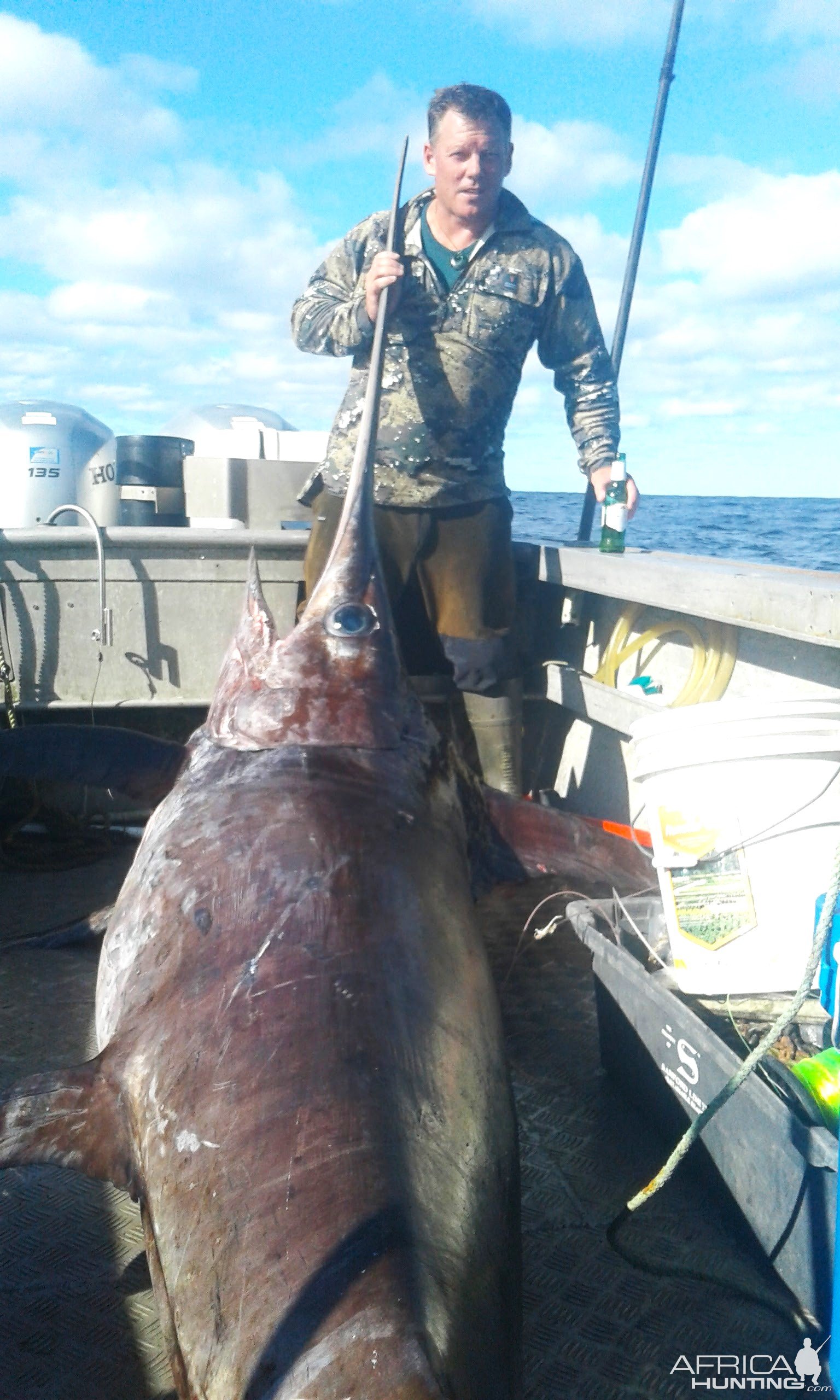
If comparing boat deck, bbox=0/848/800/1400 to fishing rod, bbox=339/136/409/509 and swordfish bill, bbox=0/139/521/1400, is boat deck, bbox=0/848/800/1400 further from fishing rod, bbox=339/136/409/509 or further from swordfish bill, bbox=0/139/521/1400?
fishing rod, bbox=339/136/409/509

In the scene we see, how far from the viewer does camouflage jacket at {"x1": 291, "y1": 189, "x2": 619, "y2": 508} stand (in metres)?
3.65

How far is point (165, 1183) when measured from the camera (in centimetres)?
150

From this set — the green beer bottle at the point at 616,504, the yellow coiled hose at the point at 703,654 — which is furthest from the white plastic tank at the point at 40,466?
the yellow coiled hose at the point at 703,654

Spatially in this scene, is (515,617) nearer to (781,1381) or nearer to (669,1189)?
(669,1189)

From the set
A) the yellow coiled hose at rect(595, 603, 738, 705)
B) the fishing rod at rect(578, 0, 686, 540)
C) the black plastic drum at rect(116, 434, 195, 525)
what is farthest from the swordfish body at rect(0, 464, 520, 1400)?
the black plastic drum at rect(116, 434, 195, 525)

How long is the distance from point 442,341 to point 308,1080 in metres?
2.85

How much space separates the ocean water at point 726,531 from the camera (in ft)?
43.6

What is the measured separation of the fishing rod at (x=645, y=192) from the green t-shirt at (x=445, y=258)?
3.43ft

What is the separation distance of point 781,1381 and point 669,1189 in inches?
17.9

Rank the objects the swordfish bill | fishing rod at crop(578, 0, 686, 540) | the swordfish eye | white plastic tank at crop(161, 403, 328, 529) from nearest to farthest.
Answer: the swordfish bill, the swordfish eye, fishing rod at crop(578, 0, 686, 540), white plastic tank at crop(161, 403, 328, 529)

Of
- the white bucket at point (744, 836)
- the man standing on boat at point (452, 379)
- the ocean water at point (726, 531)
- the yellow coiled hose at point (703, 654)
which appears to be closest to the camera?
the white bucket at point (744, 836)

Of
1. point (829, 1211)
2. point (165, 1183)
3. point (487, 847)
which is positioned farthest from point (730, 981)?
point (165, 1183)

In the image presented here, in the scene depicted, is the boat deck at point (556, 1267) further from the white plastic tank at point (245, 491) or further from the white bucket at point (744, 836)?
the white plastic tank at point (245, 491)

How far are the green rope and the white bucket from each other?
1.18 ft
